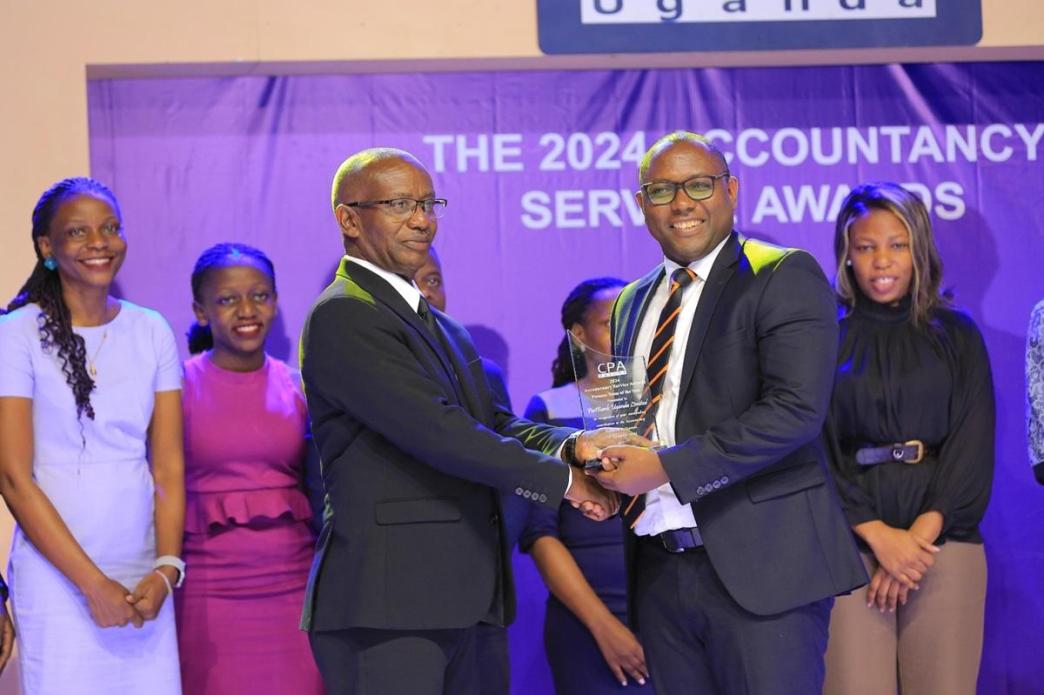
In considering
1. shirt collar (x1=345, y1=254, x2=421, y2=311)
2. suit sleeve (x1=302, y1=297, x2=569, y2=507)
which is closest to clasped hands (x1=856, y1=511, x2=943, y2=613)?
suit sleeve (x1=302, y1=297, x2=569, y2=507)

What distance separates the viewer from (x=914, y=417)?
4.46 metres

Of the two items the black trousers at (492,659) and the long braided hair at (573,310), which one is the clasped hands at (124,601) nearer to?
the black trousers at (492,659)

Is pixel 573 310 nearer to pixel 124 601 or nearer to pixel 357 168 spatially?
pixel 357 168

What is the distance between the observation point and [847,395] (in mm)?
4484

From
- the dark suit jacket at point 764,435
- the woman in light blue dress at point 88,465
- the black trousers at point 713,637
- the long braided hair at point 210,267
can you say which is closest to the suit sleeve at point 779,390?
the dark suit jacket at point 764,435

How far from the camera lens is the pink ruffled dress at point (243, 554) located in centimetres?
433

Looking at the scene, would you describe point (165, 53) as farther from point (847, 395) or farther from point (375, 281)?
point (847, 395)

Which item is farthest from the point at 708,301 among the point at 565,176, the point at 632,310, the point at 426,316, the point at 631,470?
the point at 565,176

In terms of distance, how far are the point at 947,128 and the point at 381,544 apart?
3715 millimetres

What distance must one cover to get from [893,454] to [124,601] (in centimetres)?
Answer: 251

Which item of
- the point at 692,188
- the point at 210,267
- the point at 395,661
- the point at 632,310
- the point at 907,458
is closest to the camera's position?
the point at 395,661

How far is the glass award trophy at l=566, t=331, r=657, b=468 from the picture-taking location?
3.39 meters

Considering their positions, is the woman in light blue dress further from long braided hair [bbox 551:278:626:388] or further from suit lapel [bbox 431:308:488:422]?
long braided hair [bbox 551:278:626:388]

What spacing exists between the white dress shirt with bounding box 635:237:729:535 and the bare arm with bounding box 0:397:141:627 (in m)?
1.56
